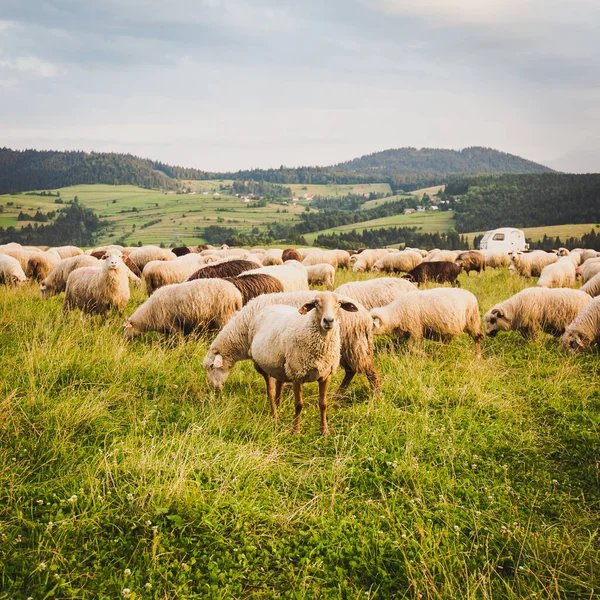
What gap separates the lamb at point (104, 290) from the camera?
9789 mm

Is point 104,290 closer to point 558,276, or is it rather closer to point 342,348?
point 342,348

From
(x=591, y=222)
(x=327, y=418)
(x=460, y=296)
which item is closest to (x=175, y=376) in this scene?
(x=327, y=418)

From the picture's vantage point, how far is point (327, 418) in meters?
5.54

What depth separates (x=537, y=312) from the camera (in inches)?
374

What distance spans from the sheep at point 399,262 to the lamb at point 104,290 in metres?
17.2

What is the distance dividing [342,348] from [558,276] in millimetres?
14163

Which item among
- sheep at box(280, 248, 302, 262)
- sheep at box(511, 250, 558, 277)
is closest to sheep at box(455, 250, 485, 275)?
sheep at box(511, 250, 558, 277)

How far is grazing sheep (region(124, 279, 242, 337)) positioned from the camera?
28.3ft

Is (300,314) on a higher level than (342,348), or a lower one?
higher

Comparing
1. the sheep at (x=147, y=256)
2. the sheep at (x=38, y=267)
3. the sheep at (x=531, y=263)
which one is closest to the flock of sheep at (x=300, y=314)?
the sheep at (x=38, y=267)

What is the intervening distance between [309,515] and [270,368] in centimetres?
223

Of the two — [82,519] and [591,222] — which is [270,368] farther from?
[591,222]

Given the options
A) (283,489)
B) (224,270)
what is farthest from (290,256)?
(283,489)

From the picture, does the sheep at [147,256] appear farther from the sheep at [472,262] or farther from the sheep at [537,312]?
the sheep at [472,262]
